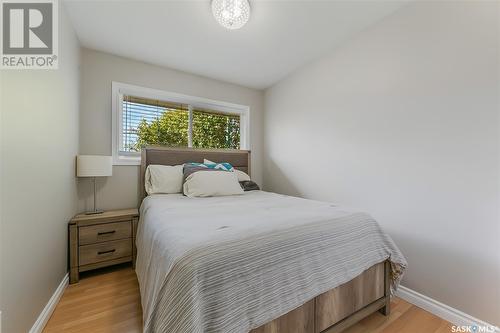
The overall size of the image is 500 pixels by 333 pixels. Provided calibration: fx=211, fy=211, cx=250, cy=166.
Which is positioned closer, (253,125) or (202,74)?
(202,74)

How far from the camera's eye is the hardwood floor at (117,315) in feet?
4.56

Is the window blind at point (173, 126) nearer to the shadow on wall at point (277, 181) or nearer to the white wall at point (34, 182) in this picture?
the shadow on wall at point (277, 181)

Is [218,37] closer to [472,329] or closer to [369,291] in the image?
[369,291]

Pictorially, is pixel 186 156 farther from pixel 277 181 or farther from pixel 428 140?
pixel 428 140

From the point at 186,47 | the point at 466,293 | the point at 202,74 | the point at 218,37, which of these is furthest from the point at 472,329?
the point at 202,74

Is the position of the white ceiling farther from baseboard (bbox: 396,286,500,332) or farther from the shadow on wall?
baseboard (bbox: 396,286,500,332)

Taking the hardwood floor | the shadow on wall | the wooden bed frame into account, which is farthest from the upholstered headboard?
the wooden bed frame

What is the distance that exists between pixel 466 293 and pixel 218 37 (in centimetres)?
292

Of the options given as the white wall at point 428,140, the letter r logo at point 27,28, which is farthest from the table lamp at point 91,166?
the white wall at point 428,140

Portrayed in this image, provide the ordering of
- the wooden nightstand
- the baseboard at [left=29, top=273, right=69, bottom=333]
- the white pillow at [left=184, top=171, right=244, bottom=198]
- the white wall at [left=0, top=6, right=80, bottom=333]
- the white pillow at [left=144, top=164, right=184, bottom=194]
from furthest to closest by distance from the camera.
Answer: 1. the white pillow at [left=144, top=164, right=184, bottom=194]
2. the white pillow at [left=184, top=171, right=244, bottom=198]
3. the wooden nightstand
4. the baseboard at [left=29, top=273, right=69, bottom=333]
5. the white wall at [left=0, top=6, right=80, bottom=333]

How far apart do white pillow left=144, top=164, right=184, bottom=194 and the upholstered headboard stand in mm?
142

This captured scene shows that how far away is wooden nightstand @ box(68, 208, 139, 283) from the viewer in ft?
6.26

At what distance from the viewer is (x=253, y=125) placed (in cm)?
351

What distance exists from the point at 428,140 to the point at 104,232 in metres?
2.95
